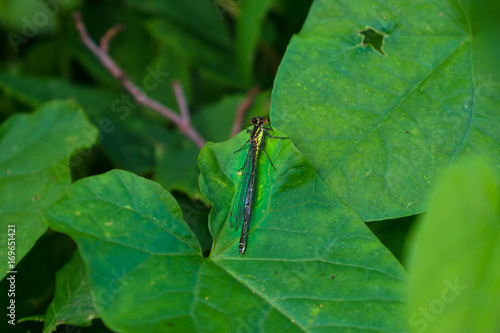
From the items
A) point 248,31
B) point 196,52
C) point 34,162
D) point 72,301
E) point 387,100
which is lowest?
point 72,301

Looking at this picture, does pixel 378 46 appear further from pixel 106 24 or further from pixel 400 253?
pixel 106 24

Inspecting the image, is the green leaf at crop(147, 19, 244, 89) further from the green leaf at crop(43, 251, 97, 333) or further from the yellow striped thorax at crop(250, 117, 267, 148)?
the green leaf at crop(43, 251, 97, 333)

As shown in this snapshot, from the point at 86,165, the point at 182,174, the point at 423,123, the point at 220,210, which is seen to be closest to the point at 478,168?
the point at 423,123

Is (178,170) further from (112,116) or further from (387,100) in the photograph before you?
(387,100)

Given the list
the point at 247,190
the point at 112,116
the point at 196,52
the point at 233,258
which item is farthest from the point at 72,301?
the point at 196,52

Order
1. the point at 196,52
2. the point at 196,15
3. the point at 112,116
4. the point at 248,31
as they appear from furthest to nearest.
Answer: the point at 196,15
the point at 196,52
the point at 112,116
the point at 248,31

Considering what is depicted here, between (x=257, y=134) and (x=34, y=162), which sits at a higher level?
(x=257, y=134)
